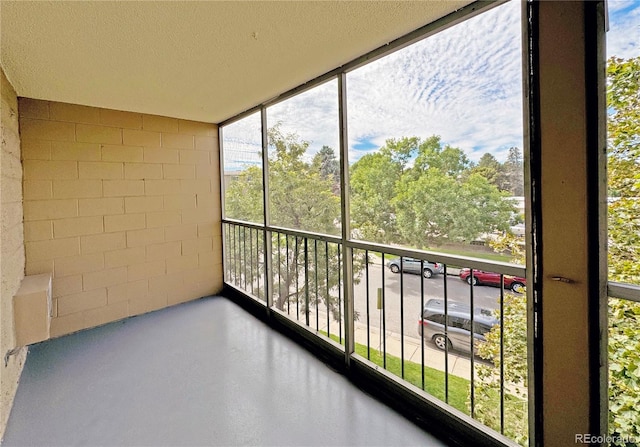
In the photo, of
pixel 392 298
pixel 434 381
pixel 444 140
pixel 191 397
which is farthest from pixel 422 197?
pixel 191 397

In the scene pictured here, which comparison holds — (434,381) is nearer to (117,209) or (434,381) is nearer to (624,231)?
(624,231)

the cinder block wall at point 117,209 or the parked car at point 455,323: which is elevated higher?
the cinder block wall at point 117,209

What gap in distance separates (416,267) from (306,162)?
148 centimetres

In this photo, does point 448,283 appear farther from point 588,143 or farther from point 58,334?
point 58,334

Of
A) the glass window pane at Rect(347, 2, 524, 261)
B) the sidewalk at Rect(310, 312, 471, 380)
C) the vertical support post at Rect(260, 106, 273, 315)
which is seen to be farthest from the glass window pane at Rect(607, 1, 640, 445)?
the vertical support post at Rect(260, 106, 273, 315)

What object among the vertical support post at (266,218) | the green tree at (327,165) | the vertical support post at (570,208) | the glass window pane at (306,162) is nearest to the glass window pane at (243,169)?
the vertical support post at (266,218)

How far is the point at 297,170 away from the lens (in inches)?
122

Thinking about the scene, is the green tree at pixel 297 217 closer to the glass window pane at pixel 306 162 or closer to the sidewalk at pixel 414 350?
the glass window pane at pixel 306 162

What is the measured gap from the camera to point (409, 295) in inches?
88.3

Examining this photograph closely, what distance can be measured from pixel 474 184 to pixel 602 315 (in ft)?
2.56

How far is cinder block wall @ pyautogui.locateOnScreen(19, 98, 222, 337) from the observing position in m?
2.74

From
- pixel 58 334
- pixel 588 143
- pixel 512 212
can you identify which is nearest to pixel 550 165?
pixel 588 143

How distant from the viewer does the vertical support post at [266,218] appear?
3.07 m

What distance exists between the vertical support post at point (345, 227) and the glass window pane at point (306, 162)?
0.23 metres
